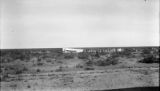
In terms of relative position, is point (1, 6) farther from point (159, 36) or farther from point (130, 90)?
point (159, 36)

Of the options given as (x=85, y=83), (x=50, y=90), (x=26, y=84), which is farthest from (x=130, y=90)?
(x=26, y=84)

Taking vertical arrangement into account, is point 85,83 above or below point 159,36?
below

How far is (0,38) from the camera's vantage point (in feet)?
8.77

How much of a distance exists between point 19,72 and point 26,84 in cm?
345

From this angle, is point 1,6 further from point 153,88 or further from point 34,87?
point 34,87

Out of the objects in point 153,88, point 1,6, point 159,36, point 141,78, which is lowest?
point 141,78

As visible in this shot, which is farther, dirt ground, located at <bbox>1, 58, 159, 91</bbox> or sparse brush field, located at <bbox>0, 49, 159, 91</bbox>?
sparse brush field, located at <bbox>0, 49, 159, 91</bbox>

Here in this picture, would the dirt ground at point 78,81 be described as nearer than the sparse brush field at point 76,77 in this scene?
Yes

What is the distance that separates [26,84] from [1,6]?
4.88 meters

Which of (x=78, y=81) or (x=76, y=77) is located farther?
(x=76, y=77)

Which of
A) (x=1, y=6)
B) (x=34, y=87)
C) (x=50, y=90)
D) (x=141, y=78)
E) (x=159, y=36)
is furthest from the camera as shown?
(x=141, y=78)

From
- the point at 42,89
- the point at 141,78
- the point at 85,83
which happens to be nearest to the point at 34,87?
the point at 42,89

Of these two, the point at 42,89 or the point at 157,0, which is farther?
the point at 42,89

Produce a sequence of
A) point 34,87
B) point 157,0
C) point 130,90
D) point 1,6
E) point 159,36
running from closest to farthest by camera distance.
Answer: point 130,90
point 1,6
point 159,36
point 157,0
point 34,87
